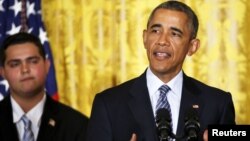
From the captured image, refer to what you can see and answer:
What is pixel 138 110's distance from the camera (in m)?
1.97

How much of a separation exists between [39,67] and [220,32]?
179cm

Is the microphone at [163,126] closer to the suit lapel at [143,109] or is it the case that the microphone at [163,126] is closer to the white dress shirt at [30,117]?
the suit lapel at [143,109]

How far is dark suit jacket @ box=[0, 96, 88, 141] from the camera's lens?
2543 millimetres

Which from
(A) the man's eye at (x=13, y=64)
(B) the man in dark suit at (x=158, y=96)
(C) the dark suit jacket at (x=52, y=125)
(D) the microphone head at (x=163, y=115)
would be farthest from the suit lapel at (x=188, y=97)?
(A) the man's eye at (x=13, y=64)

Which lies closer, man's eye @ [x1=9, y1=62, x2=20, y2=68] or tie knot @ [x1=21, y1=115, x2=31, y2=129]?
tie knot @ [x1=21, y1=115, x2=31, y2=129]

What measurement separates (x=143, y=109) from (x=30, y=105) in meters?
0.92

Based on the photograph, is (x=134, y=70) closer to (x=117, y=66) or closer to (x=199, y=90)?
(x=117, y=66)

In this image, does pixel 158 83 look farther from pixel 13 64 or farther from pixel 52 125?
pixel 13 64

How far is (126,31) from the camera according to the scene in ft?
13.2

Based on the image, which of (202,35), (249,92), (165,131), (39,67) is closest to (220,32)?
(202,35)

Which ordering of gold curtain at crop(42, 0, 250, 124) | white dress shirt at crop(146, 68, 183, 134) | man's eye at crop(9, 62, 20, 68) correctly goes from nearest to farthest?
1. white dress shirt at crop(146, 68, 183, 134)
2. man's eye at crop(9, 62, 20, 68)
3. gold curtain at crop(42, 0, 250, 124)

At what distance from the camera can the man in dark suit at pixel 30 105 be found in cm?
256

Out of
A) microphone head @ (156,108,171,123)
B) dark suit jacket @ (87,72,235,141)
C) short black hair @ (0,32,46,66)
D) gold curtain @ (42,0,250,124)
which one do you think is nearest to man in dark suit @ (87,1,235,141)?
dark suit jacket @ (87,72,235,141)

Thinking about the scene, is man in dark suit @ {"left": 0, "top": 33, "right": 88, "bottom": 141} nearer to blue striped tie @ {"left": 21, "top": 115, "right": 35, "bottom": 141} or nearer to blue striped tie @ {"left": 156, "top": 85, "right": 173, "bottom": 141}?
blue striped tie @ {"left": 21, "top": 115, "right": 35, "bottom": 141}
